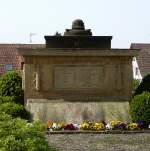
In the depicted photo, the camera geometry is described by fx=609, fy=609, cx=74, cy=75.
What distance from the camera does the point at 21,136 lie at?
629cm

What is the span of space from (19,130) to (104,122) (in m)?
8.25

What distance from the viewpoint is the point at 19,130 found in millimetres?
6391

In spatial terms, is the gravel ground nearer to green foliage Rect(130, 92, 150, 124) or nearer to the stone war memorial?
green foliage Rect(130, 92, 150, 124)

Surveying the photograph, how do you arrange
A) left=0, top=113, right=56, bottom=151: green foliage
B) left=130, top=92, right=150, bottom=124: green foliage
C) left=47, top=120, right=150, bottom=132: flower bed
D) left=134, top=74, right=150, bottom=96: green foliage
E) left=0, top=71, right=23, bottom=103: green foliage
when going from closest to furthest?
left=0, top=113, right=56, bottom=151: green foliage
left=47, top=120, right=150, bottom=132: flower bed
left=130, top=92, right=150, bottom=124: green foliage
left=134, top=74, right=150, bottom=96: green foliage
left=0, top=71, right=23, bottom=103: green foliage

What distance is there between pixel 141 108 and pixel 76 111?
1801mm

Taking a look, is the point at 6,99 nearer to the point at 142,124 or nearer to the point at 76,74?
the point at 76,74

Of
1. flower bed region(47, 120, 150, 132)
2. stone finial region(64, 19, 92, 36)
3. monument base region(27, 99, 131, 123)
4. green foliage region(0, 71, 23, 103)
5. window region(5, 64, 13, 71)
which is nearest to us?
flower bed region(47, 120, 150, 132)

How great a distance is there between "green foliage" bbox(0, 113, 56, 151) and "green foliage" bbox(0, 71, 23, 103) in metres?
9.49

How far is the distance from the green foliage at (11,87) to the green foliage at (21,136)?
9.49 meters

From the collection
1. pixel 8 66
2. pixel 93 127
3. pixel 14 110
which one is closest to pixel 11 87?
pixel 14 110

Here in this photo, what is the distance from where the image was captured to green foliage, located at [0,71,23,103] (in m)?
16.4

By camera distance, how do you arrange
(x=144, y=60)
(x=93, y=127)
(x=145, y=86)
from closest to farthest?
(x=93, y=127) < (x=145, y=86) < (x=144, y=60)

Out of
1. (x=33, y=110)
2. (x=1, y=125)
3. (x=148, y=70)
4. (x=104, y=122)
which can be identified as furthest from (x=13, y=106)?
(x=148, y=70)

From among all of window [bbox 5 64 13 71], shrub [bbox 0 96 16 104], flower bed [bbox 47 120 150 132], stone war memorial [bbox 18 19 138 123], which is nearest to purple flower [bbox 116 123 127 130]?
flower bed [bbox 47 120 150 132]
